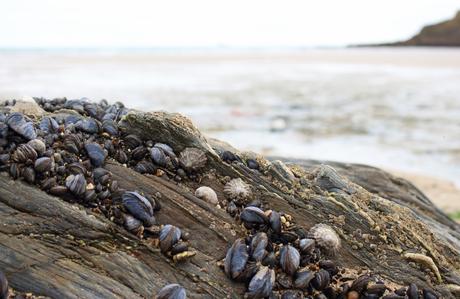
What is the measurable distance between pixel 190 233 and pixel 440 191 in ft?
34.1

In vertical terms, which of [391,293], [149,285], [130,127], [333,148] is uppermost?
[130,127]

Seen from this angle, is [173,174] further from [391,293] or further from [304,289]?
[391,293]

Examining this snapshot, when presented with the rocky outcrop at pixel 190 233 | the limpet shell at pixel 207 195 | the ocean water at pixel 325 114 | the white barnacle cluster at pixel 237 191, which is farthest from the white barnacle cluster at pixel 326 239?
the ocean water at pixel 325 114

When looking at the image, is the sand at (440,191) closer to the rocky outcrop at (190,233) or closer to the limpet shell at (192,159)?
the rocky outcrop at (190,233)

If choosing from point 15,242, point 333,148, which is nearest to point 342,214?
point 15,242

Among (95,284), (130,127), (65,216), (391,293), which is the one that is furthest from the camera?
(130,127)

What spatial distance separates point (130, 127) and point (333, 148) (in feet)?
41.9

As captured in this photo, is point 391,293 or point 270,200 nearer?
point 391,293

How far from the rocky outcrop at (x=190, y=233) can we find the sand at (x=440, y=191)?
7168mm

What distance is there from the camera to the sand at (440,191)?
11.6m

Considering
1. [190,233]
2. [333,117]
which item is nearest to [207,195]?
[190,233]

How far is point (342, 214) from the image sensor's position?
157 inches

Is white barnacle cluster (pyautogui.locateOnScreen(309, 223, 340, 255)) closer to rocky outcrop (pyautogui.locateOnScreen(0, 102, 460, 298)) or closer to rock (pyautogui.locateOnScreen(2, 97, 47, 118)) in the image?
rocky outcrop (pyautogui.locateOnScreen(0, 102, 460, 298))

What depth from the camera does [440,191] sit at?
12305 millimetres
